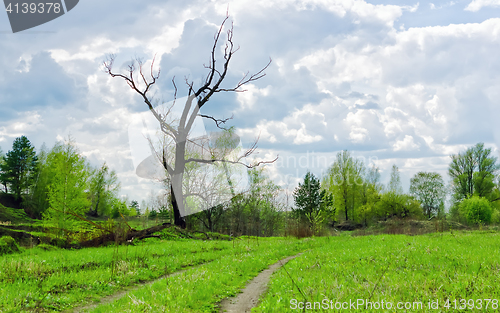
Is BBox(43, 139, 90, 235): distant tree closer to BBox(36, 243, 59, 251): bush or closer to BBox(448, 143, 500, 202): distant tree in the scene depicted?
BBox(36, 243, 59, 251): bush

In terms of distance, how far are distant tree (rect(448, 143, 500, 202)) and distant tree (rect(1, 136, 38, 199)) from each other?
78.1 m

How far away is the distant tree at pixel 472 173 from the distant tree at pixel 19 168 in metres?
78.1

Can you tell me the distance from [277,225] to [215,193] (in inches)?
1075

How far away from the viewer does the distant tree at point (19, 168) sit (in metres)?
54.3

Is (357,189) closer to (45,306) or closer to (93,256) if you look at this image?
(93,256)

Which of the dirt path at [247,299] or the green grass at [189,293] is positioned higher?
the green grass at [189,293]

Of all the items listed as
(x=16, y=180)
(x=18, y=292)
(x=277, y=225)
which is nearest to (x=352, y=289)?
(x=18, y=292)

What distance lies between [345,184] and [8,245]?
53544 mm

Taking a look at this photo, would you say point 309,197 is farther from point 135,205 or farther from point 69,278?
point 135,205

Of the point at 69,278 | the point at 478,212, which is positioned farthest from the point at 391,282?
the point at 478,212

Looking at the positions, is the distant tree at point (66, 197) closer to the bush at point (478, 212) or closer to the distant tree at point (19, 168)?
the distant tree at point (19, 168)

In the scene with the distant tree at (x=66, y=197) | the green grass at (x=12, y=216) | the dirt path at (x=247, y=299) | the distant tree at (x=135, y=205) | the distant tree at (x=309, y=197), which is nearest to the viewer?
the dirt path at (x=247, y=299)

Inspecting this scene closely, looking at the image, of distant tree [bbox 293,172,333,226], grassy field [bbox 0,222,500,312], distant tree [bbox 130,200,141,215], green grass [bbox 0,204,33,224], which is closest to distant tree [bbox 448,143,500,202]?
distant tree [bbox 293,172,333,226]

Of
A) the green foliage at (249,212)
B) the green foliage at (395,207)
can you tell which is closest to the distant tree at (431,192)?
the green foliage at (395,207)
